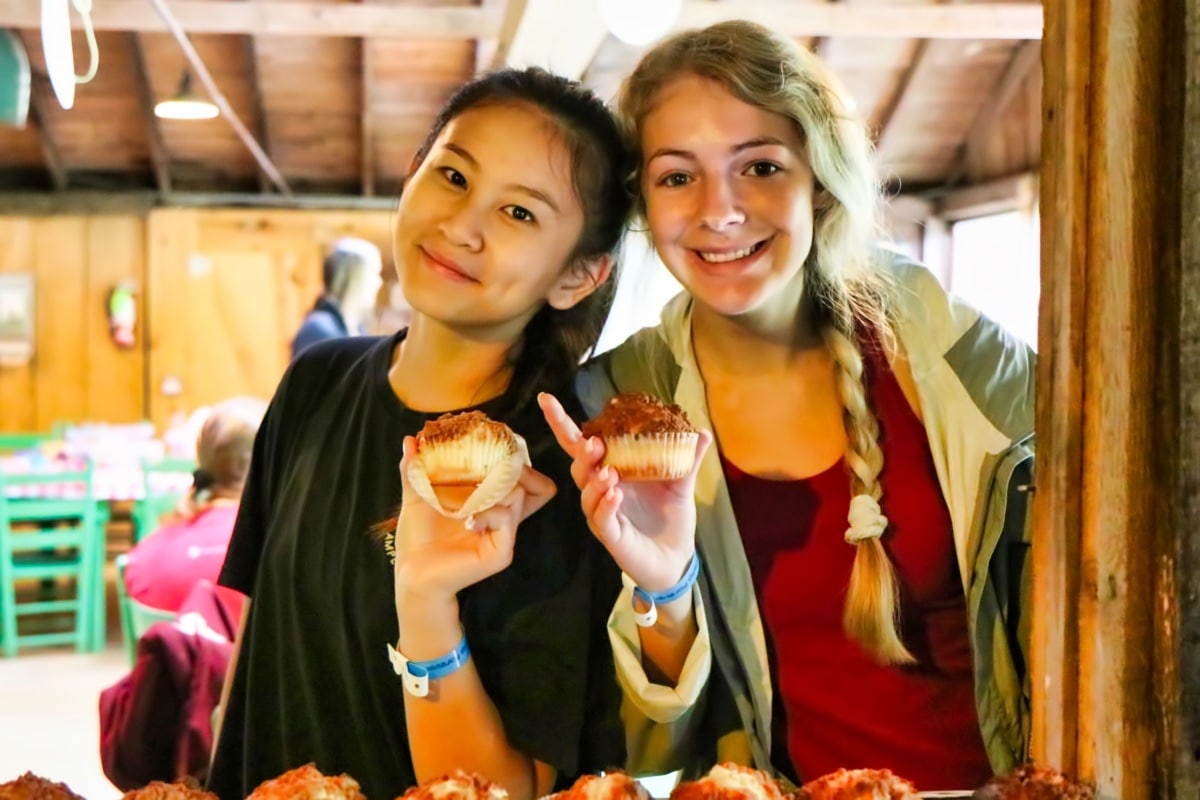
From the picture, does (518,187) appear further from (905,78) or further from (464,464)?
(905,78)

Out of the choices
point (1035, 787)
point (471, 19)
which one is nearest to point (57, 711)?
point (471, 19)

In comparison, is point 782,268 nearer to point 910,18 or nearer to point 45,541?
point 910,18

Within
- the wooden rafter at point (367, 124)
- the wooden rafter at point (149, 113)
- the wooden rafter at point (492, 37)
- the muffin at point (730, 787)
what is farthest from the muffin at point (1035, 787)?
the wooden rafter at point (149, 113)

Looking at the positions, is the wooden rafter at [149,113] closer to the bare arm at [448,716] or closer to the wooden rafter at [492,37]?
the wooden rafter at [492,37]

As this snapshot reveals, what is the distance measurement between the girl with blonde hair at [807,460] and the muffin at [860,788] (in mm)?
232

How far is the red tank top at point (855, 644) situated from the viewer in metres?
1.19

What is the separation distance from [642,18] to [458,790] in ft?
4.61

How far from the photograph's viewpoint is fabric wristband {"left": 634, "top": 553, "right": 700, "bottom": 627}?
1.09m

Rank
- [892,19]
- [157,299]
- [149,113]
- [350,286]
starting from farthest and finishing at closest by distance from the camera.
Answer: [157,299] < [149,113] < [892,19] < [350,286]

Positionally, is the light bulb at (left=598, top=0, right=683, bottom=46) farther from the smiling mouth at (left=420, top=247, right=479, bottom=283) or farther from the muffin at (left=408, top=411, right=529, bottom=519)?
the muffin at (left=408, top=411, right=529, bottom=519)

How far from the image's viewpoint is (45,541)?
4305 millimetres

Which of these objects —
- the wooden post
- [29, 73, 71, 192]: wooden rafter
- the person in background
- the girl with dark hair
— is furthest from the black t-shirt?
[29, 73, 71, 192]: wooden rafter

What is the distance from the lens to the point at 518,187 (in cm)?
110

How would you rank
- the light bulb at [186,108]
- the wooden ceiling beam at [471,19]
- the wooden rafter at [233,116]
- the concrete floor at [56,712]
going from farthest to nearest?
the wooden rafter at [233,116] → the concrete floor at [56,712] → the light bulb at [186,108] → the wooden ceiling beam at [471,19]
